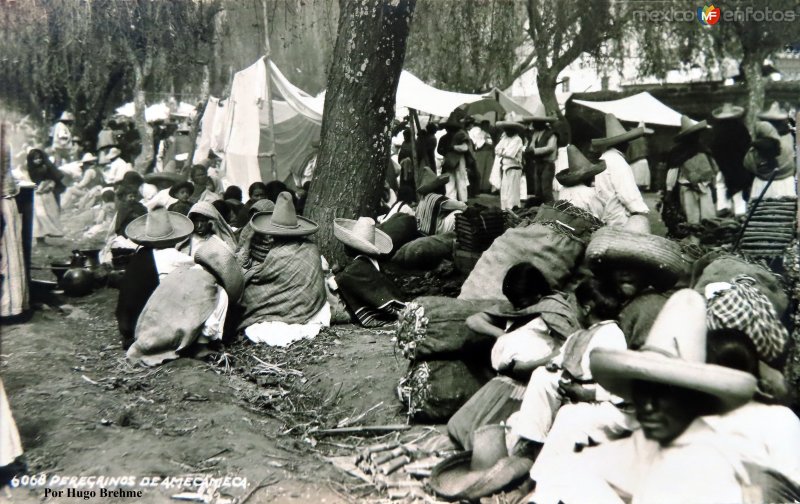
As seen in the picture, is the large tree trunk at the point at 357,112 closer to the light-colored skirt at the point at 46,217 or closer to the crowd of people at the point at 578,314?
the crowd of people at the point at 578,314

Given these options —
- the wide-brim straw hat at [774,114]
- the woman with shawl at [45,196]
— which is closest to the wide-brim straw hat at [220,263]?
the wide-brim straw hat at [774,114]

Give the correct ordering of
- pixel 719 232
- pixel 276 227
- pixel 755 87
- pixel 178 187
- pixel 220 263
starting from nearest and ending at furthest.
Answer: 1. pixel 719 232
2. pixel 755 87
3. pixel 220 263
4. pixel 276 227
5. pixel 178 187

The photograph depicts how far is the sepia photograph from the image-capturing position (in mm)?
3211

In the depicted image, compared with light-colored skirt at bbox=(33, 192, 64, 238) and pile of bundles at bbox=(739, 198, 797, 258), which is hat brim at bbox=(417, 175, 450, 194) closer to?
pile of bundles at bbox=(739, 198, 797, 258)

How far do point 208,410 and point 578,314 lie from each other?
2590 millimetres

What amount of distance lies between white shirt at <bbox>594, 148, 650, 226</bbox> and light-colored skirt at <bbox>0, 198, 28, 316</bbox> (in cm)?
590

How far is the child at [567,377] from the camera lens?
355cm

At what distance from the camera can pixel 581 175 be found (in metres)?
6.95

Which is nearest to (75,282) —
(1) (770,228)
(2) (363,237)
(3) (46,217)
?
(3) (46,217)

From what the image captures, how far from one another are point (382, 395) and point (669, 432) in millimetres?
2420

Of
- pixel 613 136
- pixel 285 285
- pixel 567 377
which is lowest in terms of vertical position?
pixel 285 285

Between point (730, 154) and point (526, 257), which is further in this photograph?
point (730, 154)

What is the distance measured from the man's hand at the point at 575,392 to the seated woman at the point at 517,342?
0.26m

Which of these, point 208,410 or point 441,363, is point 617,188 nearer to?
point 441,363
